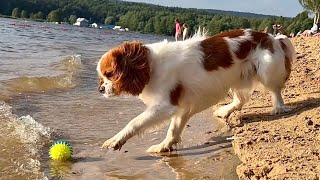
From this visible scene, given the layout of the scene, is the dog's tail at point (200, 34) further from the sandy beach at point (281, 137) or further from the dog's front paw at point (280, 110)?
the dog's front paw at point (280, 110)

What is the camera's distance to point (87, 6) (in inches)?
4515

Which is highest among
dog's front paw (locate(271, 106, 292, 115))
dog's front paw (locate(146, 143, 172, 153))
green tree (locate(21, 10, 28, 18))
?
dog's front paw (locate(271, 106, 292, 115))

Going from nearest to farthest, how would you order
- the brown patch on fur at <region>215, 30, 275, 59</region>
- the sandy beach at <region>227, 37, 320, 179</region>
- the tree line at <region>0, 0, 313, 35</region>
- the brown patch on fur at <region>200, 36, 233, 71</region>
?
1. the sandy beach at <region>227, 37, 320, 179</region>
2. the brown patch on fur at <region>200, 36, 233, 71</region>
3. the brown patch on fur at <region>215, 30, 275, 59</region>
4. the tree line at <region>0, 0, 313, 35</region>

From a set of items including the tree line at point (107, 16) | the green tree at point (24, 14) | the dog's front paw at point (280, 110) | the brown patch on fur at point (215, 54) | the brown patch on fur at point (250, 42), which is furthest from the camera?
the green tree at point (24, 14)

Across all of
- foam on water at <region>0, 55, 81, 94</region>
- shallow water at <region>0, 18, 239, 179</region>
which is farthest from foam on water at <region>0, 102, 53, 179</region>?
foam on water at <region>0, 55, 81, 94</region>

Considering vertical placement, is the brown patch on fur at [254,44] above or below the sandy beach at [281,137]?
above

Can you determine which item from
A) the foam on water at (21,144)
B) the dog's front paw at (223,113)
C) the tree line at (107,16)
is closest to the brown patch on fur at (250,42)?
the dog's front paw at (223,113)

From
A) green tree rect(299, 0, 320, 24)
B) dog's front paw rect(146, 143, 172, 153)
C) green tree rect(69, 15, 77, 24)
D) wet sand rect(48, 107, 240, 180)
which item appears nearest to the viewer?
wet sand rect(48, 107, 240, 180)

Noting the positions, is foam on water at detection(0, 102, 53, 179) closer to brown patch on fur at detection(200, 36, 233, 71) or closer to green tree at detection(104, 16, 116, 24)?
brown patch on fur at detection(200, 36, 233, 71)

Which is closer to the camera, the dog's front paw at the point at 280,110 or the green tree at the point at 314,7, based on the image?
the dog's front paw at the point at 280,110

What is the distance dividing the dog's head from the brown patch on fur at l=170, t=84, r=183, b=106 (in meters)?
0.31

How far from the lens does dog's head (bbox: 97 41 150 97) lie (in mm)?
4773

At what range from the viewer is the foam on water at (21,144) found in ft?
13.7

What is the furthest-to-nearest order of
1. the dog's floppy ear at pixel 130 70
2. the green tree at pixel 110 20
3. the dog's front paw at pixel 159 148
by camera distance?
1. the green tree at pixel 110 20
2. the dog's front paw at pixel 159 148
3. the dog's floppy ear at pixel 130 70
